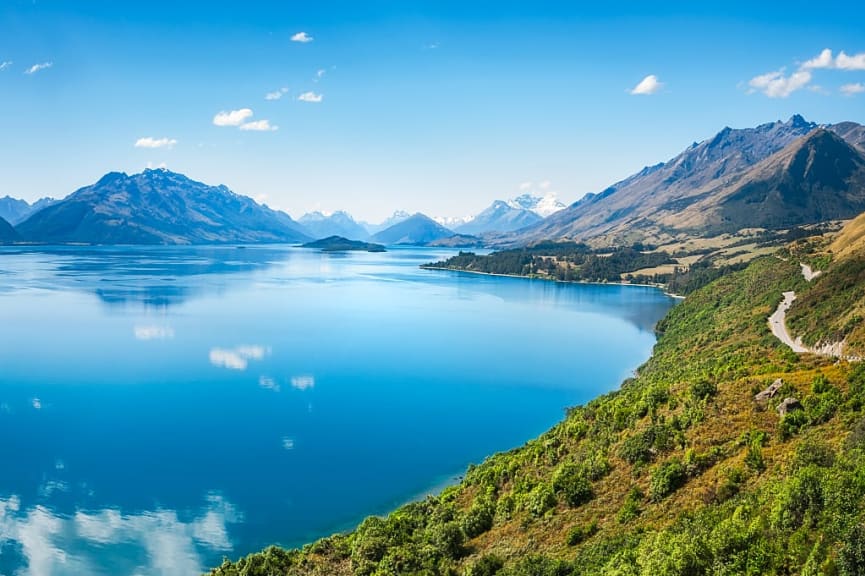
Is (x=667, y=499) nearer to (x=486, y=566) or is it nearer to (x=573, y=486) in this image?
(x=573, y=486)

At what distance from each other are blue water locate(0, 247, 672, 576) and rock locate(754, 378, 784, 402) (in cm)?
2515

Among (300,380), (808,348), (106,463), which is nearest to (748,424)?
(808,348)

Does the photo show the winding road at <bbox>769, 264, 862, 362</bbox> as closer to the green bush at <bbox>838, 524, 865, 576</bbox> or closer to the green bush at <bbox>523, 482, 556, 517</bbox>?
the green bush at <bbox>523, 482, 556, 517</bbox>

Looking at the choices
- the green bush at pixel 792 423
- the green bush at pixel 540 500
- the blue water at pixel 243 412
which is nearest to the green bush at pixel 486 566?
the green bush at pixel 540 500

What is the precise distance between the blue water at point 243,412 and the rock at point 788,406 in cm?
2657

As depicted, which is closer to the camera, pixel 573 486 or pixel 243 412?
pixel 573 486

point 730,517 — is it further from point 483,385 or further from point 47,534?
point 483,385

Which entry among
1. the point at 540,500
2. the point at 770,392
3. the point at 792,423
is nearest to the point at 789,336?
the point at 770,392

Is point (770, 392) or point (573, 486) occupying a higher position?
point (770, 392)

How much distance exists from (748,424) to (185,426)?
49704 mm

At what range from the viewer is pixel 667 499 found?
26672 millimetres

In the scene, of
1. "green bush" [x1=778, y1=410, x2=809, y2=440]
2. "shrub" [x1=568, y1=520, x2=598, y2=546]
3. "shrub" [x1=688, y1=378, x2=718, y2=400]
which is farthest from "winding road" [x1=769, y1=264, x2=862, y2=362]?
"shrub" [x1=568, y1=520, x2=598, y2=546]

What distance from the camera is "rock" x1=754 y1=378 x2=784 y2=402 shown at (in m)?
32.4

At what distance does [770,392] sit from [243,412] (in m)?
50.1
